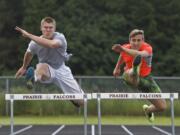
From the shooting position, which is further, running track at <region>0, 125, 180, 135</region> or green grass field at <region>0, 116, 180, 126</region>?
green grass field at <region>0, 116, 180, 126</region>

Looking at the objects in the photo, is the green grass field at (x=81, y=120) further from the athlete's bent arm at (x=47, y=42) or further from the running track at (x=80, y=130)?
the athlete's bent arm at (x=47, y=42)

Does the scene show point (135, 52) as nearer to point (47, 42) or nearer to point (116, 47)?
point (116, 47)

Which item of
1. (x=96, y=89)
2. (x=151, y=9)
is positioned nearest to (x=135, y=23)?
(x=151, y=9)

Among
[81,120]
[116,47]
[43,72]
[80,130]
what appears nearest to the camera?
[116,47]

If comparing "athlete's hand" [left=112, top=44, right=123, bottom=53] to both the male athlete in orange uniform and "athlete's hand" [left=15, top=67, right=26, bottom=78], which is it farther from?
"athlete's hand" [left=15, top=67, right=26, bottom=78]

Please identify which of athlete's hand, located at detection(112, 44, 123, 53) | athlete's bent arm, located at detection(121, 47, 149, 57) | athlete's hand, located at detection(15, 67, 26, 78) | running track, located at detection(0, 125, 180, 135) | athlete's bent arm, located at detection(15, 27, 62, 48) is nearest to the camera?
athlete's hand, located at detection(112, 44, 123, 53)

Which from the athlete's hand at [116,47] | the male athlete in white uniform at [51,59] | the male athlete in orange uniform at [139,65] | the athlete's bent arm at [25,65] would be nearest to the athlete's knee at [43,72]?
the male athlete in white uniform at [51,59]

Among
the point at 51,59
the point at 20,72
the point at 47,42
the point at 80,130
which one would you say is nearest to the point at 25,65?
the point at 20,72

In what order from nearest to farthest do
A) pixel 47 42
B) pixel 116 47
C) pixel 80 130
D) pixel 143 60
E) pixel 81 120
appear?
pixel 116 47, pixel 47 42, pixel 143 60, pixel 80 130, pixel 81 120

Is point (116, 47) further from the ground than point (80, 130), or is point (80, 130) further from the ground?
point (116, 47)

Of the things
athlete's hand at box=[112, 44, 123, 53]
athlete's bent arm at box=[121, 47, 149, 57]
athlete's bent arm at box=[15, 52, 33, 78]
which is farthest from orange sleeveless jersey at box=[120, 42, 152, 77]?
athlete's bent arm at box=[15, 52, 33, 78]

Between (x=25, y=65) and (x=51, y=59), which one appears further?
(x=25, y=65)

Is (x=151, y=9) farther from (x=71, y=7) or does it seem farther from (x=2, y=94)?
(x=2, y=94)

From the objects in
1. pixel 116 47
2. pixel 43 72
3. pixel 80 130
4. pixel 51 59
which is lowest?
pixel 80 130
